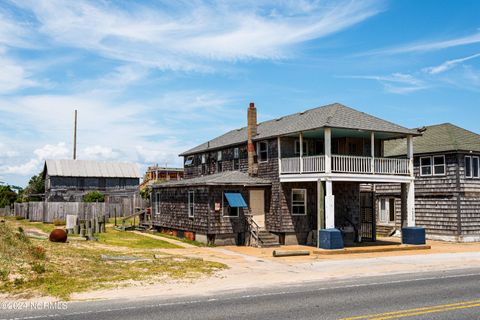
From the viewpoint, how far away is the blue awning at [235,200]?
27828mm

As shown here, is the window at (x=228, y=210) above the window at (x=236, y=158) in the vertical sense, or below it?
below

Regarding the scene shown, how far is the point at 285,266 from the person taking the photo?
66.6 ft

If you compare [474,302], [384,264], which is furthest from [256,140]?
[474,302]

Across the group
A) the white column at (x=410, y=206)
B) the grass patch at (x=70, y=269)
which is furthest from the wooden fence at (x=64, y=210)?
the white column at (x=410, y=206)

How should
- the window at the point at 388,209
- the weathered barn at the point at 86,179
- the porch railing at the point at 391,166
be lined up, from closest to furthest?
the porch railing at the point at 391,166 → the window at the point at 388,209 → the weathered barn at the point at 86,179

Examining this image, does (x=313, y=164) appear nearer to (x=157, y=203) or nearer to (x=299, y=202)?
(x=299, y=202)

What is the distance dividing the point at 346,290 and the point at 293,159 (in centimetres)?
1374

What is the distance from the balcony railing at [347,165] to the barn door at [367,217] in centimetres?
420

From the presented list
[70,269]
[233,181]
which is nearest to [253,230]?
[233,181]

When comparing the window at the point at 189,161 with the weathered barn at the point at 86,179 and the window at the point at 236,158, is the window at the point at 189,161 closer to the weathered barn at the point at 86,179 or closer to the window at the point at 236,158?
the window at the point at 236,158

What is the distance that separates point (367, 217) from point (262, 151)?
8193 mm

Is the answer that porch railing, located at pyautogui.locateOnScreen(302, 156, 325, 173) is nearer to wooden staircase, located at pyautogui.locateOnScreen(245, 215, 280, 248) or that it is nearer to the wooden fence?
wooden staircase, located at pyautogui.locateOnScreen(245, 215, 280, 248)

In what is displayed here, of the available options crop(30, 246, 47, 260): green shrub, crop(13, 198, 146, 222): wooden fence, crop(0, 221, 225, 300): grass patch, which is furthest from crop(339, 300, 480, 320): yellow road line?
crop(13, 198, 146, 222): wooden fence

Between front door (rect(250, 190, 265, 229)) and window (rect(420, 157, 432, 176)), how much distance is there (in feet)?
38.2
